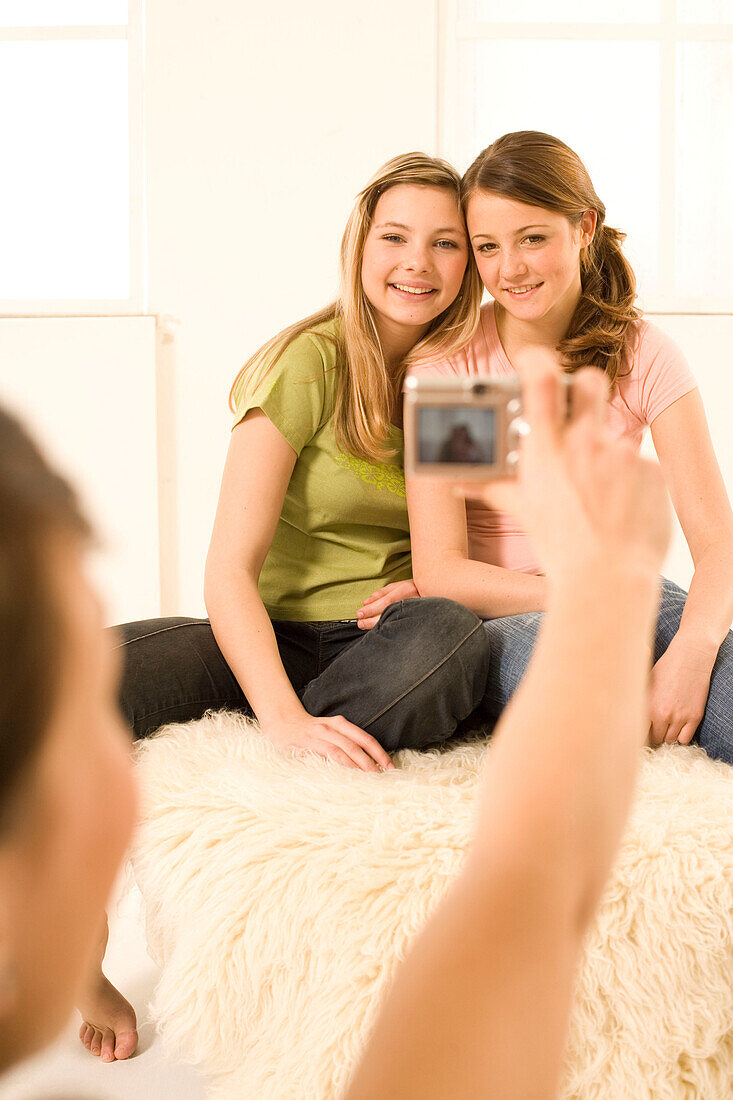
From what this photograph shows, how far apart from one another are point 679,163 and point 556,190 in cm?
135

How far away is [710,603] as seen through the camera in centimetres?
123

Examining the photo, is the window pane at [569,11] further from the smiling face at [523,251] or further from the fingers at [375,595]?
the fingers at [375,595]

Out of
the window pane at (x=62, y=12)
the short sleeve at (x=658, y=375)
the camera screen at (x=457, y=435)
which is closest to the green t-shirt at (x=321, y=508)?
the short sleeve at (x=658, y=375)

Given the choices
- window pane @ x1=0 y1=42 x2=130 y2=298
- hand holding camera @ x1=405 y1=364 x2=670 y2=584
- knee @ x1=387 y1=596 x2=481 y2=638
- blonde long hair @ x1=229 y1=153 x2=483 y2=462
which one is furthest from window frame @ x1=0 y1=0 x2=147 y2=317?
hand holding camera @ x1=405 y1=364 x2=670 y2=584

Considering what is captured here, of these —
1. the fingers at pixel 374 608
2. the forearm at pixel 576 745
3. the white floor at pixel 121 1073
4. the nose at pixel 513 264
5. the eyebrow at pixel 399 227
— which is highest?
the eyebrow at pixel 399 227

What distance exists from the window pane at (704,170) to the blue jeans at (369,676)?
1706 mm

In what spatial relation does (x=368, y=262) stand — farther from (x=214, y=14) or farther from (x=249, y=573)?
(x=214, y=14)

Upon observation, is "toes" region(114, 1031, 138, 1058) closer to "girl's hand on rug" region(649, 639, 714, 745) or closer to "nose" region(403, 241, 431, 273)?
"girl's hand on rug" region(649, 639, 714, 745)

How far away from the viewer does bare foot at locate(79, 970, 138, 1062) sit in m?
1.16

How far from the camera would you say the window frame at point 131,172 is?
245 centimetres

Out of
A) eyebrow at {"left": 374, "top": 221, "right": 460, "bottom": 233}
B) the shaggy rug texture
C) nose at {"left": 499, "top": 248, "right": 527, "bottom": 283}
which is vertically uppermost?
eyebrow at {"left": 374, "top": 221, "right": 460, "bottom": 233}

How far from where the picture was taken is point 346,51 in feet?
7.79

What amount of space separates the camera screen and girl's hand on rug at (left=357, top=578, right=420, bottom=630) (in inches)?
30.5

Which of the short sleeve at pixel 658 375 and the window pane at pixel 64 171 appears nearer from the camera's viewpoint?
the short sleeve at pixel 658 375
